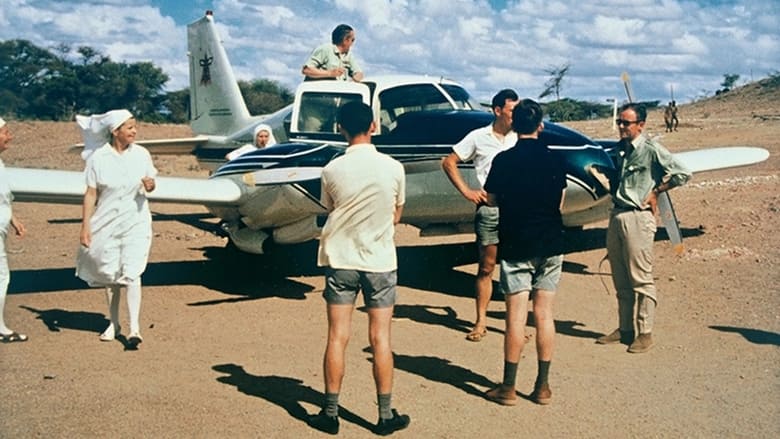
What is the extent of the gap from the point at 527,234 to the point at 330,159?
456 cm

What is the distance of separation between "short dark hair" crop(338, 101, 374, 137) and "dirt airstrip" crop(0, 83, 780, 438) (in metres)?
1.84

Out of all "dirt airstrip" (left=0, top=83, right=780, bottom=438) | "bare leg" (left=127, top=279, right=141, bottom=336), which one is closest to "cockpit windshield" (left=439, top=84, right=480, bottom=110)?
"dirt airstrip" (left=0, top=83, right=780, bottom=438)

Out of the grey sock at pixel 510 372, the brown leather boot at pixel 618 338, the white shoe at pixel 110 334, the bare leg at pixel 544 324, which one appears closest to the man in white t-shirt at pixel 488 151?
the brown leather boot at pixel 618 338

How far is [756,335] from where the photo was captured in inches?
303

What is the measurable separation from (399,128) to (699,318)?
12.5 feet

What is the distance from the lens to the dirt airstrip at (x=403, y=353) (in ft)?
17.7

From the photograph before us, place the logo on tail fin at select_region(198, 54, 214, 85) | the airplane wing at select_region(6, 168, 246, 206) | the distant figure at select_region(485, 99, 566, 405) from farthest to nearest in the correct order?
1. the logo on tail fin at select_region(198, 54, 214, 85)
2. the airplane wing at select_region(6, 168, 246, 206)
3. the distant figure at select_region(485, 99, 566, 405)

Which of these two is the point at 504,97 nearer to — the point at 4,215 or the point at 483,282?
the point at 483,282

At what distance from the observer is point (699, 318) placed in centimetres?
840

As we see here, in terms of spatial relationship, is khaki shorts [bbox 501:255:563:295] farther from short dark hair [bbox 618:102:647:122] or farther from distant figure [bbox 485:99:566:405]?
short dark hair [bbox 618:102:647:122]

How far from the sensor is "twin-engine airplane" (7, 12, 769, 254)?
9078mm

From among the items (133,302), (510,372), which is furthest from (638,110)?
(133,302)

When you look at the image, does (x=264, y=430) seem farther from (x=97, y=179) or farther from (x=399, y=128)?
(x=399, y=128)

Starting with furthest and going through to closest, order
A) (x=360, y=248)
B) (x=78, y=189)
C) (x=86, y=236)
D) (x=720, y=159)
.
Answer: (x=720, y=159)
(x=78, y=189)
(x=86, y=236)
(x=360, y=248)
